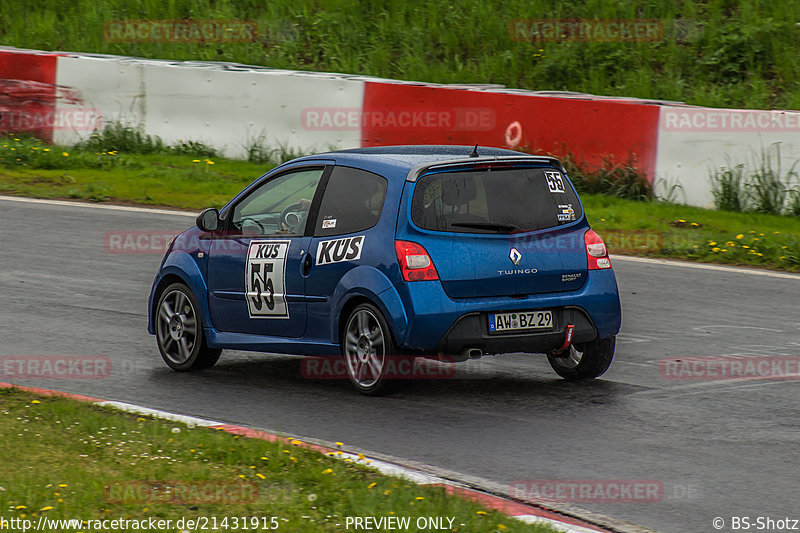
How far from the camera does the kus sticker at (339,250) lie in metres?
8.10

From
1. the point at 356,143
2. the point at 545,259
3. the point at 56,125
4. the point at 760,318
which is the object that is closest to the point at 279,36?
the point at 56,125

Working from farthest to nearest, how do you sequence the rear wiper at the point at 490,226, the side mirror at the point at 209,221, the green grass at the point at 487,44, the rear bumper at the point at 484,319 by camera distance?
the green grass at the point at 487,44 < the side mirror at the point at 209,221 < the rear wiper at the point at 490,226 < the rear bumper at the point at 484,319

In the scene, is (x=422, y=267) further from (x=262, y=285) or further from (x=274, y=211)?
(x=274, y=211)

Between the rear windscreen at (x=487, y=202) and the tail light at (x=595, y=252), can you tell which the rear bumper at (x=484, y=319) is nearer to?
the tail light at (x=595, y=252)

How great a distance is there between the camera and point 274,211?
9156 millimetres

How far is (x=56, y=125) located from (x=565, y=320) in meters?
13.3

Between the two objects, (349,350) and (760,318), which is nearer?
(349,350)

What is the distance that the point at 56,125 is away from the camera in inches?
759

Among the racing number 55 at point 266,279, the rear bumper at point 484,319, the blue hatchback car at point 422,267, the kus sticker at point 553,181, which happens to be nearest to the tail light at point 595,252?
the blue hatchback car at point 422,267

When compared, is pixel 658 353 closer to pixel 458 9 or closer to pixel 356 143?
pixel 356 143

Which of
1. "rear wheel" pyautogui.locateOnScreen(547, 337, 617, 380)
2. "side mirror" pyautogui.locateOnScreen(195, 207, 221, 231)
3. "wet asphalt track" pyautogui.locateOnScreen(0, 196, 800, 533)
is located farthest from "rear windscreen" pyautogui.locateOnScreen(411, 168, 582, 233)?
"side mirror" pyautogui.locateOnScreen(195, 207, 221, 231)

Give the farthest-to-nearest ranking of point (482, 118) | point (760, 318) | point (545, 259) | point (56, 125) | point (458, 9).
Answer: point (458, 9), point (56, 125), point (482, 118), point (760, 318), point (545, 259)

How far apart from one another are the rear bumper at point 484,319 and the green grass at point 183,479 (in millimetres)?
1443

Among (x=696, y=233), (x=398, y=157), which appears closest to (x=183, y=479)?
(x=398, y=157)
